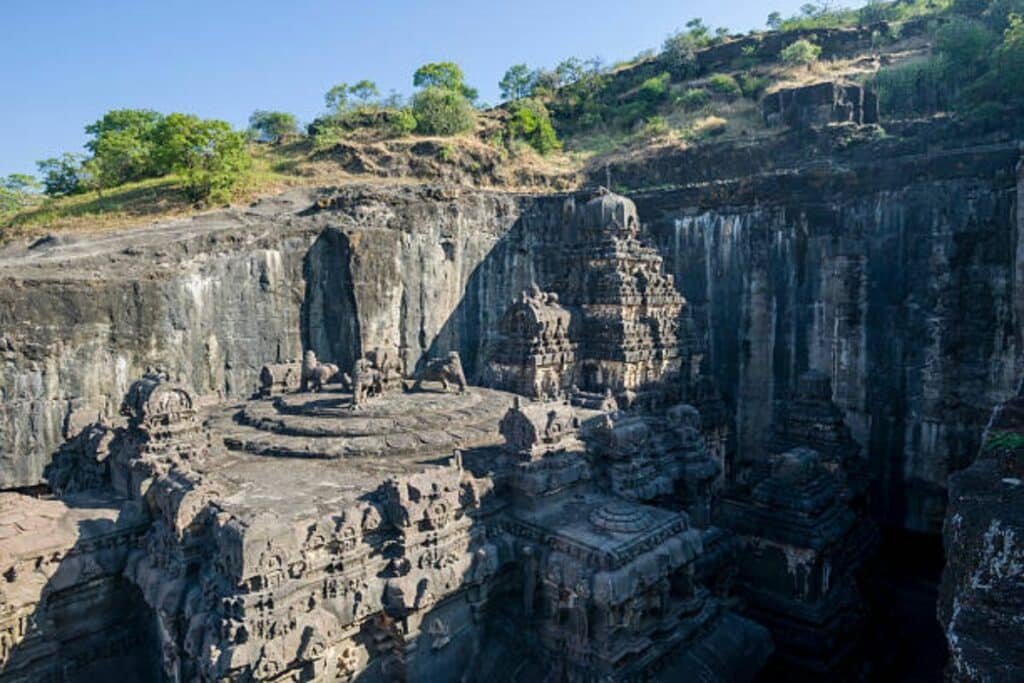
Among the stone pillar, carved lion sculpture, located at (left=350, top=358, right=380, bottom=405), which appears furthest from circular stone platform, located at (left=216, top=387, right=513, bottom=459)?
the stone pillar

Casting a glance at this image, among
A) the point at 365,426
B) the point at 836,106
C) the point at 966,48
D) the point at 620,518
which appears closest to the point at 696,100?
the point at 836,106

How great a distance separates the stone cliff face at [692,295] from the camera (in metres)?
15.1

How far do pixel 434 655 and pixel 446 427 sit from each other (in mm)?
4127

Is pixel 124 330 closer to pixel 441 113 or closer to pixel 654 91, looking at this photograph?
pixel 441 113

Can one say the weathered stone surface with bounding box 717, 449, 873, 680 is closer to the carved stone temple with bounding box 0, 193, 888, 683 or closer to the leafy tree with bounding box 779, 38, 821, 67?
the carved stone temple with bounding box 0, 193, 888, 683

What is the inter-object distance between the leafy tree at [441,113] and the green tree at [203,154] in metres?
11.4

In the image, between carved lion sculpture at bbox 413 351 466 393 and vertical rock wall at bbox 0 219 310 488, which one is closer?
carved lion sculpture at bbox 413 351 466 393

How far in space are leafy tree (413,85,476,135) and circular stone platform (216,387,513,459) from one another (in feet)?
75.5

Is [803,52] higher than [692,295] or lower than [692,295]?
higher

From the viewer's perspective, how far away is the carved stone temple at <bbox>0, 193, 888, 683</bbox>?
25.5 ft

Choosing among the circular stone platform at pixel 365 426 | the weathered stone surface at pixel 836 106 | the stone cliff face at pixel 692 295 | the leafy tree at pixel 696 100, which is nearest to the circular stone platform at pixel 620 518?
the circular stone platform at pixel 365 426

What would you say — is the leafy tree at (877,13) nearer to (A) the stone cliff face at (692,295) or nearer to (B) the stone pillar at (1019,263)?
(A) the stone cliff face at (692,295)

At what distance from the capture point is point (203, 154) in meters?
23.4

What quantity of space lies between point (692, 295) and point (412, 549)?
15195mm
